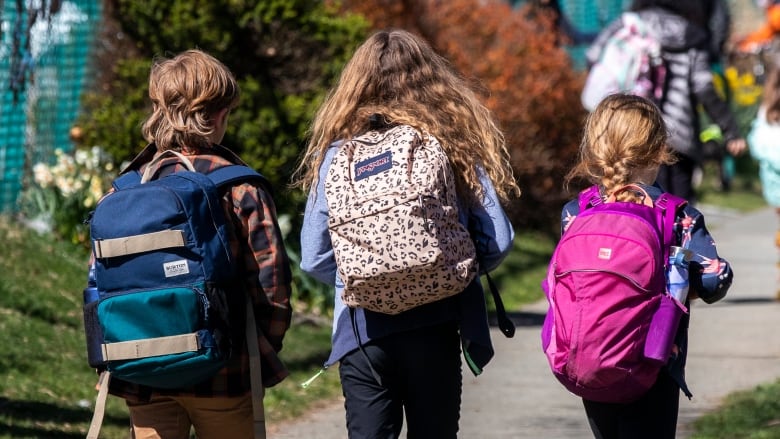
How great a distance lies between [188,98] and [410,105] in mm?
637

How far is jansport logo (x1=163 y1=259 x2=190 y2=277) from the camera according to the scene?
129 inches

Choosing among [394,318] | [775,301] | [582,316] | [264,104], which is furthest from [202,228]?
[775,301]

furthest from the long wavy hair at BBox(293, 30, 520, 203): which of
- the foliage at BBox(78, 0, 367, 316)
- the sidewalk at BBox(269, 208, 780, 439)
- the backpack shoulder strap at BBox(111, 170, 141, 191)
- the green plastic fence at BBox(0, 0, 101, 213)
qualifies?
the green plastic fence at BBox(0, 0, 101, 213)

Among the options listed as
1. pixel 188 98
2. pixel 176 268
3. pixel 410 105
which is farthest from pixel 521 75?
pixel 176 268

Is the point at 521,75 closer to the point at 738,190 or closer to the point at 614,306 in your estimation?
the point at 614,306

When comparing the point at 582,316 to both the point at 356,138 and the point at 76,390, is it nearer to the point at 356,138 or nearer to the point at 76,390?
the point at 356,138

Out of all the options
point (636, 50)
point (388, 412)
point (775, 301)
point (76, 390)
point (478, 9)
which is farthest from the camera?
point (478, 9)

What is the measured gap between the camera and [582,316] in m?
3.44

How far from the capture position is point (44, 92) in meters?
8.73

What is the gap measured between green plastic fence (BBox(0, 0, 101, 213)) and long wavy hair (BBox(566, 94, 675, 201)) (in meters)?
5.33

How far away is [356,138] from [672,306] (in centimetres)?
101

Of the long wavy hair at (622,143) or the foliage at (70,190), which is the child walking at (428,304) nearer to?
the long wavy hair at (622,143)

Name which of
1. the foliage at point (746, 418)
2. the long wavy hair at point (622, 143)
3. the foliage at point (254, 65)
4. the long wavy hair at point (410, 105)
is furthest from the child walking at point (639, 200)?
the foliage at point (254, 65)

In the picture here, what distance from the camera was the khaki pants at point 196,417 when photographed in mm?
3486
